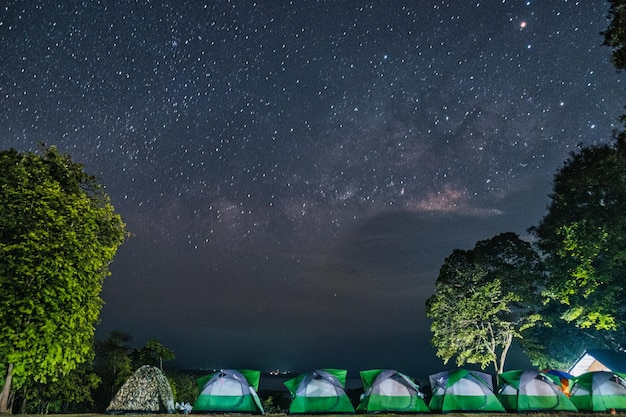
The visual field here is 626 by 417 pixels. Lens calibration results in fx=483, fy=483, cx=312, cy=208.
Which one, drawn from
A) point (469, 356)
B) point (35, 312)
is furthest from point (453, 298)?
point (35, 312)

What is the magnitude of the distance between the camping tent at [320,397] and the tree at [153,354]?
31590 millimetres

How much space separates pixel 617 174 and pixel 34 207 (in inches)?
1444

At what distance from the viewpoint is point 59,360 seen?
2159 centimetres

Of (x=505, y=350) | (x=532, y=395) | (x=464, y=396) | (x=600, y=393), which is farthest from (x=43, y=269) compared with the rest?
(x=505, y=350)

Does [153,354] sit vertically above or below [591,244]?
below

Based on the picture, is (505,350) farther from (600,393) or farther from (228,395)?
(228,395)

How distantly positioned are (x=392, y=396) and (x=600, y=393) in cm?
1012

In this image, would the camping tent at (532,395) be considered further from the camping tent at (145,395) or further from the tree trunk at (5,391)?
the tree trunk at (5,391)

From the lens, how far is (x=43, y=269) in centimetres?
2100

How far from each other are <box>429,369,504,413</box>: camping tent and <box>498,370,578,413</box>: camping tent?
141 cm

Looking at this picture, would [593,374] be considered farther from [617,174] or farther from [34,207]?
[34,207]

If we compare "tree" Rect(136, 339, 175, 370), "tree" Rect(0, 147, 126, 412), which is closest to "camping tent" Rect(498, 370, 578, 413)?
"tree" Rect(0, 147, 126, 412)

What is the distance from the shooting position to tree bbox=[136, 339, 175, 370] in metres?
49.3

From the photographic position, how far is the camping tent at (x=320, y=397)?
2102 centimetres
